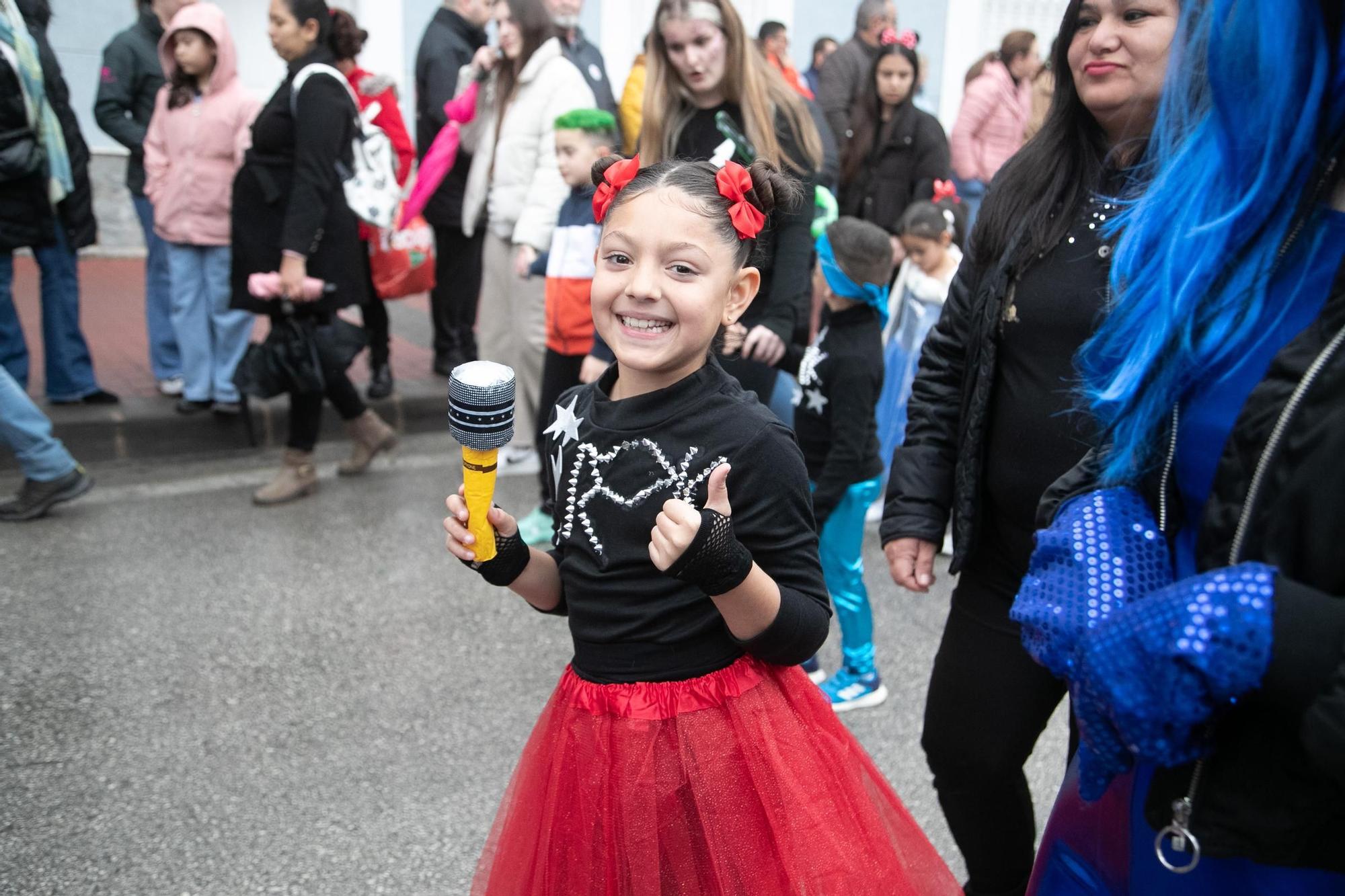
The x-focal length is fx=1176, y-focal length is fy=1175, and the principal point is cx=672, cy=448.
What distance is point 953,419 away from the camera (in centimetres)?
223

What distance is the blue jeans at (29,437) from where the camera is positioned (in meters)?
4.54

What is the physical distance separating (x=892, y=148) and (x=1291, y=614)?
17.9ft

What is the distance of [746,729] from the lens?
5.90ft

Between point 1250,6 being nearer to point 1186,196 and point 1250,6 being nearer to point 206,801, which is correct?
point 1186,196

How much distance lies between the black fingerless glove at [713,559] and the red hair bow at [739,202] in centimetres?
50

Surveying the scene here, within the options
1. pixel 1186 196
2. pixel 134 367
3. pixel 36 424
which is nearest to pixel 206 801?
pixel 36 424

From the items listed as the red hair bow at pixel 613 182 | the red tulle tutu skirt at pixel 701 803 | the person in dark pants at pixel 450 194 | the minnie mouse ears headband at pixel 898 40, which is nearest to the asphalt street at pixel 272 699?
the red tulle tutu skirt at pixel 701 803

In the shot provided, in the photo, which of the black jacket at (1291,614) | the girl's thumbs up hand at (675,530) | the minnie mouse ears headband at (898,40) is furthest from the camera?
the minnie mouse ears headband at (898,40)

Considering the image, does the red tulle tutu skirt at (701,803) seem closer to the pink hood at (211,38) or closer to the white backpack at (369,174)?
the white backpack at (369,174)

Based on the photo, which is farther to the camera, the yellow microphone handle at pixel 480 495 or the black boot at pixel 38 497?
the black boot at pixel 38 497

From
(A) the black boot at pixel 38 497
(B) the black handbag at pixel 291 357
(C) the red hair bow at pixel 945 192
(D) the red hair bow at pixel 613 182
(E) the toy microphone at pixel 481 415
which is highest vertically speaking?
(D) the red hair bow at pixel 613 182

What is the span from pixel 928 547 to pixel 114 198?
31.3ft

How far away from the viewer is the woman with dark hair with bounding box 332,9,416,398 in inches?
224

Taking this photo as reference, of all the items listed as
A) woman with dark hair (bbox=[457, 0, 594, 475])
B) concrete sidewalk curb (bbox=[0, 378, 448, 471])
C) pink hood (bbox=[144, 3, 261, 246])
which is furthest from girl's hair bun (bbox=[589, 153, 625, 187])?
pink hood (bbox=[144, 3, 261, 246])
